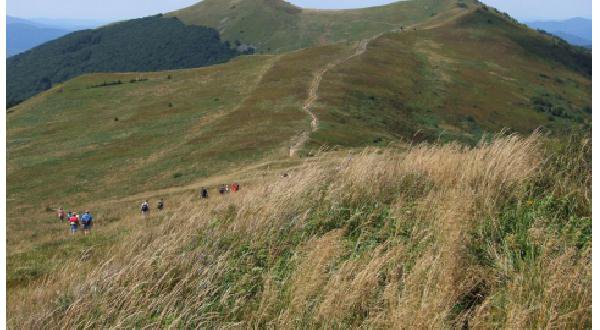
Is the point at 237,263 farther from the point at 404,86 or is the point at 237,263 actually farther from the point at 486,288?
the point at 404,86

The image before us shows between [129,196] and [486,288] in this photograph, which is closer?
[486,288]

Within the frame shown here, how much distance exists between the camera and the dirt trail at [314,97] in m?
40.8

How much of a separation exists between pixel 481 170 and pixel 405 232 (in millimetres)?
2092

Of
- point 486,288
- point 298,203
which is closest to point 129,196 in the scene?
point 298,203

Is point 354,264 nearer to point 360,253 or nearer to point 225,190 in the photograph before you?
point 360,253

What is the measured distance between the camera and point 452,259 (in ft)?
15.0

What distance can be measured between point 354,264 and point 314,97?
55885mm

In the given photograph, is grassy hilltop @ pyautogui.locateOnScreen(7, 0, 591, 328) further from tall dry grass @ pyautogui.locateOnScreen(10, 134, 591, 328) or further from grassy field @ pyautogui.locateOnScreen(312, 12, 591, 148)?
grassy field @ pyautogui.locateOnScreen(312, 12, 591, 148)

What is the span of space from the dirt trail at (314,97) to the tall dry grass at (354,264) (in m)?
31.0

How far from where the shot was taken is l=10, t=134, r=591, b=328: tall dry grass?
407cm

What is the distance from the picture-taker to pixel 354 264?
4676 mm

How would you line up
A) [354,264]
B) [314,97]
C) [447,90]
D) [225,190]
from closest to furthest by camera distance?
[354,264] < [225,190] < [314,97] < [447,90]

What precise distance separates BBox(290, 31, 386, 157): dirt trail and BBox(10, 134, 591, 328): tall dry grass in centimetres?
3096

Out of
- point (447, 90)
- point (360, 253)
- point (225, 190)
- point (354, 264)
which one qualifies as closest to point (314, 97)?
point (447, 90)
